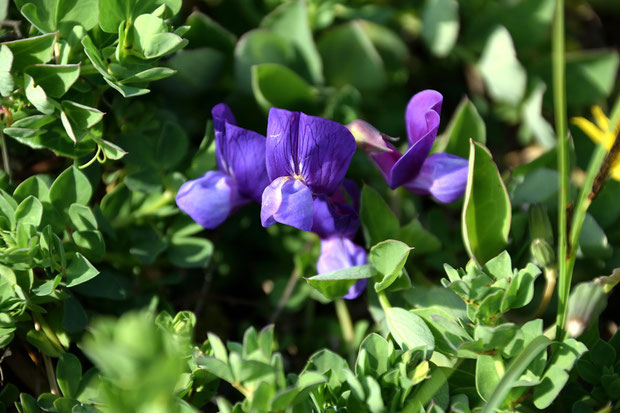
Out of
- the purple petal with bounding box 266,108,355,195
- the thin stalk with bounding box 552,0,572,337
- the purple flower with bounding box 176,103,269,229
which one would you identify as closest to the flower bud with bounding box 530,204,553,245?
the thin stalk with bounding box 552,0,572,337

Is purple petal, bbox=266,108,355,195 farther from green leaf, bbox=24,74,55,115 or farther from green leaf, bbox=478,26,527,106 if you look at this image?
green leaf, bbox=478,26,527,106

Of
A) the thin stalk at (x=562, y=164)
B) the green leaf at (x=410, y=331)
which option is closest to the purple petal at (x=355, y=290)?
the green leaf at (x=410, y=331)

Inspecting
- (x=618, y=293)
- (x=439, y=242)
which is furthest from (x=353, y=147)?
(x=618, y=293)

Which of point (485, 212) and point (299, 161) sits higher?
point (299, 161)

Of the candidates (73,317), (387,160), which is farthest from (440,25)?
(73,317)

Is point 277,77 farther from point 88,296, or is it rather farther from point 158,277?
point 88,296

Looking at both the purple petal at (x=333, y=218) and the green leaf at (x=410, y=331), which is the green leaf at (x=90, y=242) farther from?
the green leaf at (x=410, y=331)

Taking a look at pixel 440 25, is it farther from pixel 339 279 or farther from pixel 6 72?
pixel 6 72
